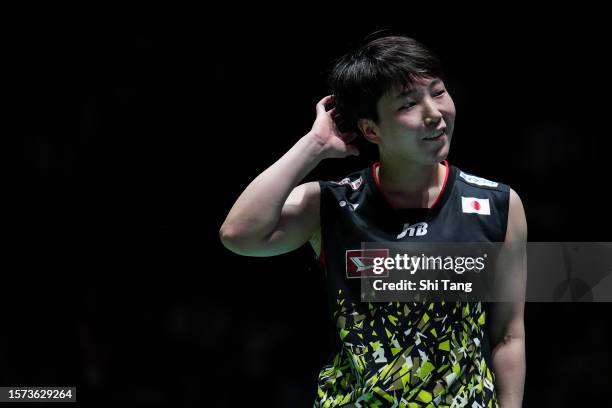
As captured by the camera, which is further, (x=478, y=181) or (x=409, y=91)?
(x=478, y=181)

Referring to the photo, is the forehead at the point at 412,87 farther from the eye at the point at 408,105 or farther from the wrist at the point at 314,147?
the wrist at the point at 314,147

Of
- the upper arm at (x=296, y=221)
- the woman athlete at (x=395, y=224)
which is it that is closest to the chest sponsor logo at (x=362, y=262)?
the woman athlete at (x=395, y=224)

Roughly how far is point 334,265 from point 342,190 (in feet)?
0.58

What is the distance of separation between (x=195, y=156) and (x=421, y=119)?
182 centimetres

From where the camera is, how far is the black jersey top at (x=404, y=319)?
1956 mm

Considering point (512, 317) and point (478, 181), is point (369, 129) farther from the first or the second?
point (512, 317)

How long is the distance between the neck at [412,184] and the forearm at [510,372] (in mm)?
362

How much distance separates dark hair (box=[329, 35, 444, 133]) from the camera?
2023 mm

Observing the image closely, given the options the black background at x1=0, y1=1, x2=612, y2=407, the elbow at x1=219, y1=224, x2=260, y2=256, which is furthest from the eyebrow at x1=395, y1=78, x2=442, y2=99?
the black background at x1=0, y1=1, x2=612, y2=407

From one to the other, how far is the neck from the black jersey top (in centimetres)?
2

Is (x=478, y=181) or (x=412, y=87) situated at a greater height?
(x=412, y=87)

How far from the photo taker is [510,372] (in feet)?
6.79

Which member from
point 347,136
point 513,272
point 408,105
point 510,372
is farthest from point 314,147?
point 510,372

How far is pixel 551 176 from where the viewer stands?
3.79 meters
